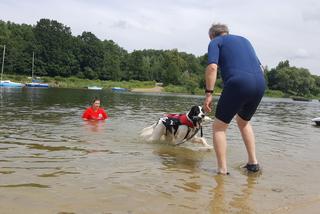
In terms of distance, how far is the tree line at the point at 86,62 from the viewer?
10106 centimetres

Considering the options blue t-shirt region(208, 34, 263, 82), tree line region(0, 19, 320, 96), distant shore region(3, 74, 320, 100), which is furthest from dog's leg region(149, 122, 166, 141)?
tree line region(0, 19, 320, 96)

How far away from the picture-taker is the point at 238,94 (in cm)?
555

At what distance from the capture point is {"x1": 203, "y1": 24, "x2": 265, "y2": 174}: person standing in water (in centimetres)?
556

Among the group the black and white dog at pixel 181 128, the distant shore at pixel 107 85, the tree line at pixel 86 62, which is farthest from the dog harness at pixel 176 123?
the tree line at pixel 86 62

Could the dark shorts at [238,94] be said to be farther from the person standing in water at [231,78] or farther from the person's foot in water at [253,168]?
the person's foot in water at [253,168]

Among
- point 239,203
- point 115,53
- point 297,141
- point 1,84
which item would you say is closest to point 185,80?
point 115,53

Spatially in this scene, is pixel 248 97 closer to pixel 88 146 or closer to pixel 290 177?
pixel 290 177

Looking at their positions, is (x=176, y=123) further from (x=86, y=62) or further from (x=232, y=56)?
(x=86, y=62)

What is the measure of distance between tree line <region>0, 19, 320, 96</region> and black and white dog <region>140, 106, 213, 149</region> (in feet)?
285

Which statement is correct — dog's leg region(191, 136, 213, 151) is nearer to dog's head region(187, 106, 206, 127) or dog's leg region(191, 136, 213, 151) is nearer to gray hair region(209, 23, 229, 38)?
dog's head region(187, 106, 206, 127)

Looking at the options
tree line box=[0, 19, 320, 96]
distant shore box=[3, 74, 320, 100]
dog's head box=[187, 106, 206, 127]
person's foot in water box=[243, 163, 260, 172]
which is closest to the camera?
person's foot in water box=[243, 163, 260, 172]

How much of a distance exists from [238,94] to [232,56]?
57cm

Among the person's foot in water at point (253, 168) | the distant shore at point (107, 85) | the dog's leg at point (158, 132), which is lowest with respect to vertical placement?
the distant shore at point (107, 85)

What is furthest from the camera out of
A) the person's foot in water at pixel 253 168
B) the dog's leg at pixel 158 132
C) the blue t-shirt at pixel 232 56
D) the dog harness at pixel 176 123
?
the dog's leg at pixel 158 132
